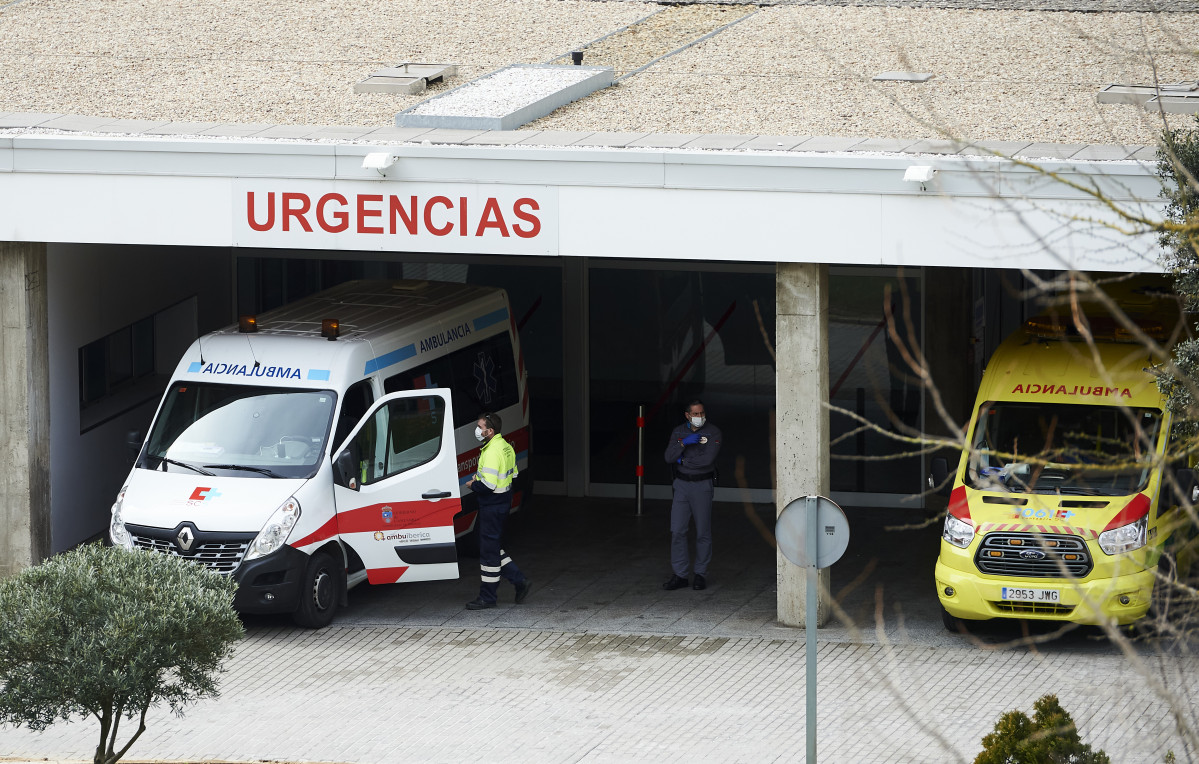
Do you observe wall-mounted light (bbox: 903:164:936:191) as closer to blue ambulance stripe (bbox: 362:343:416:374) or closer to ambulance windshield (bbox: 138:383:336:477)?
blue ambulance stripe (bbox: 362:343:416:374)

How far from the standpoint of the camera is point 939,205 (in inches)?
475

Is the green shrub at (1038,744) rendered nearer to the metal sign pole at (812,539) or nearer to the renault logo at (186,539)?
the metal sign pole at (812,539)

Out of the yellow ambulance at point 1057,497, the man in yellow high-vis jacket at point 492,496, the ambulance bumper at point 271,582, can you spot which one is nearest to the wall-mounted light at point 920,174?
the yellow ambulance at point 1057,497

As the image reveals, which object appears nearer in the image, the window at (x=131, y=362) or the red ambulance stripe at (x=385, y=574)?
the red ambulance stripe at (x=385, y=574)

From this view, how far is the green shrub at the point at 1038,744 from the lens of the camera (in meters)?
8.02

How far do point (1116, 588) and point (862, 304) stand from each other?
5.76m

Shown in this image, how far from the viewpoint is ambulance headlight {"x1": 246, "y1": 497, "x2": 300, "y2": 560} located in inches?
505

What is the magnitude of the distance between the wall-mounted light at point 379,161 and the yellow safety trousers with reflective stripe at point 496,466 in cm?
252

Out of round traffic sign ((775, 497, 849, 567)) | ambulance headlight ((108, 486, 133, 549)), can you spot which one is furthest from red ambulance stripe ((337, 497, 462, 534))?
round traffic sign ((775, 497, 849, 567))

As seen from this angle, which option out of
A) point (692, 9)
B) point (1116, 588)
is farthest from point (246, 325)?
point (692, 9)

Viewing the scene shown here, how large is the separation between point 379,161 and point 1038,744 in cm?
699

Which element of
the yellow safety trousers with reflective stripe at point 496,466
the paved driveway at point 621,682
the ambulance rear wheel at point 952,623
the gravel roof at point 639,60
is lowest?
the paved driveway at point 621,682

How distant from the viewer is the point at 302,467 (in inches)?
523

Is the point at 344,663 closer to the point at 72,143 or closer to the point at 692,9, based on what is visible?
the point at 72,143
